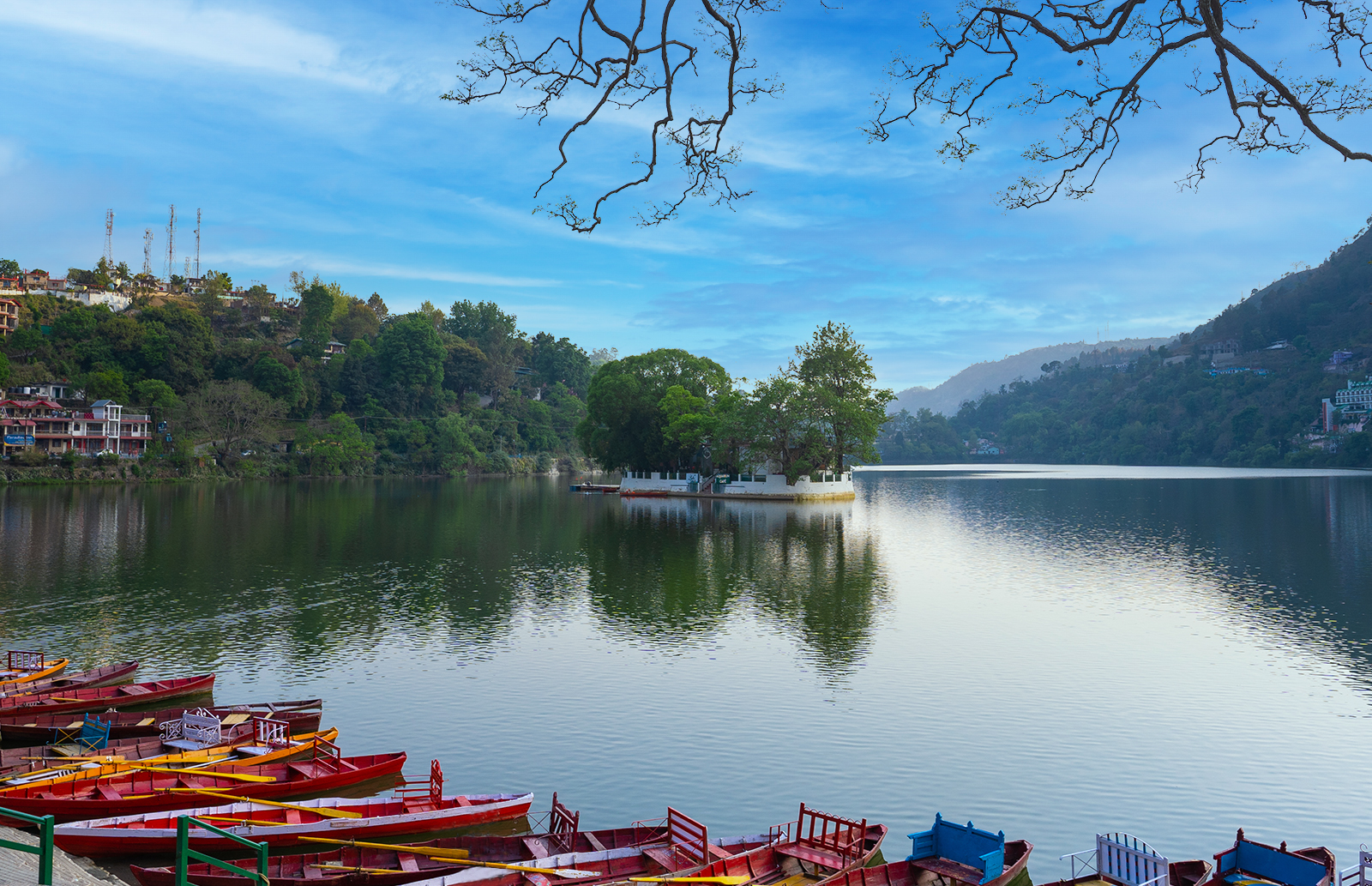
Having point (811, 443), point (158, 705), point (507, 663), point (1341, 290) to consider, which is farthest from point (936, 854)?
point (1341, 290)

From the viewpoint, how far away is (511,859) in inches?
424

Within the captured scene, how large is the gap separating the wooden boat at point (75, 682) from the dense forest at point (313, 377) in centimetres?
7419

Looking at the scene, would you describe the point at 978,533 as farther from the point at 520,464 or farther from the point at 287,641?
the point at 520,464

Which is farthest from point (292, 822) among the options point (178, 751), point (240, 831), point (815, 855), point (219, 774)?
point (815, 855)

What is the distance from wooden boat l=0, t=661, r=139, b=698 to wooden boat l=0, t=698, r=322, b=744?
974 mm

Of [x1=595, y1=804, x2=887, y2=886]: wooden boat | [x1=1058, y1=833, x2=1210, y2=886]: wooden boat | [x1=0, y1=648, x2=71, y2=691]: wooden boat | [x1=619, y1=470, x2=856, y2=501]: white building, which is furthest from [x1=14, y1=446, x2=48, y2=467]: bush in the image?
[x1=1058, y1=833, x2=1210, y2=886]: wooden boat

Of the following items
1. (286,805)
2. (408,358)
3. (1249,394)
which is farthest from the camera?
(1249,394)

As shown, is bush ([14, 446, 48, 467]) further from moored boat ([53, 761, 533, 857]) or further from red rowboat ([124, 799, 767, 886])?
red rowboat ([124, 799, 767, 886])

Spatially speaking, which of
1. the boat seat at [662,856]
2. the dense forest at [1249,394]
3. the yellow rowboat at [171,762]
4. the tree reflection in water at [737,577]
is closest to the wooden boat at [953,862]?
the boat seat at [662,856]

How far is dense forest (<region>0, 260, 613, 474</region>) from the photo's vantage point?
9350cm

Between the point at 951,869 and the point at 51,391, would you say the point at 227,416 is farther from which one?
the point at 951,869

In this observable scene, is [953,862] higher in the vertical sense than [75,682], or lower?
lower

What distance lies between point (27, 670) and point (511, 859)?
44.3 ft

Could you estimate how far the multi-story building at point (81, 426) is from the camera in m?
81.6
